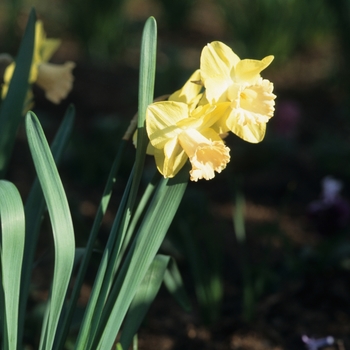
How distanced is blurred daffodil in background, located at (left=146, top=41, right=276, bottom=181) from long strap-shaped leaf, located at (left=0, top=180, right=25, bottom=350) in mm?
231

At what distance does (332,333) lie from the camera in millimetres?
1565

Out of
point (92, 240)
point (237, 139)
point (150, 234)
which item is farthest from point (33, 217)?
point (237, 139)

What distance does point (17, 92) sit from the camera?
1.24 m

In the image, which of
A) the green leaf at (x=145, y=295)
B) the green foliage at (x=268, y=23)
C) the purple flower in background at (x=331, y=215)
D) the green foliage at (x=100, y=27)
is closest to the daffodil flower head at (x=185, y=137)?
the green leaf at (x=145, y=295)

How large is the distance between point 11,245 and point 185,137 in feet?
1.03

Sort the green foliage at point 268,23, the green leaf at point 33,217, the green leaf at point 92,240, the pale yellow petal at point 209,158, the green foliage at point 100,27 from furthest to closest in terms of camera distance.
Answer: the green foliage at point 100,27 < the green foliage at point 268,23 < the green leaf at point 33,217 < the green leaf at point 92,240 < the pale yellow petal at point 209,158

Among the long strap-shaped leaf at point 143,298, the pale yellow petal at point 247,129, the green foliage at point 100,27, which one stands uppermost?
the pale yellow petal at point 247,129

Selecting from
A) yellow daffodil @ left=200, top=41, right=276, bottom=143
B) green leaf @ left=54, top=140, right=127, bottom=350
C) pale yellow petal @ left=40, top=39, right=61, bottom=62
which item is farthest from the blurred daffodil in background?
pale yellow petal @ left=40, top=39, right=61, bottom=62

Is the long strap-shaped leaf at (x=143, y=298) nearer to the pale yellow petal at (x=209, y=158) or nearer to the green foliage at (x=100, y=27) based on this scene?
the pale yellow petal at (x=209, y=158)

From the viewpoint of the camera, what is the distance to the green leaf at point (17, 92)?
1245 mm

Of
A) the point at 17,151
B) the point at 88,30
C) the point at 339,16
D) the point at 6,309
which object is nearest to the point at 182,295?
the point at 6,309

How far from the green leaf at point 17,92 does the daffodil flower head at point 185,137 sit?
43cm

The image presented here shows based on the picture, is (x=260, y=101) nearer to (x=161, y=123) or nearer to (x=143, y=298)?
(x=161, y=123)

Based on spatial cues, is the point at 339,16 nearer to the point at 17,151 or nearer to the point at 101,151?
the point at 101,151
